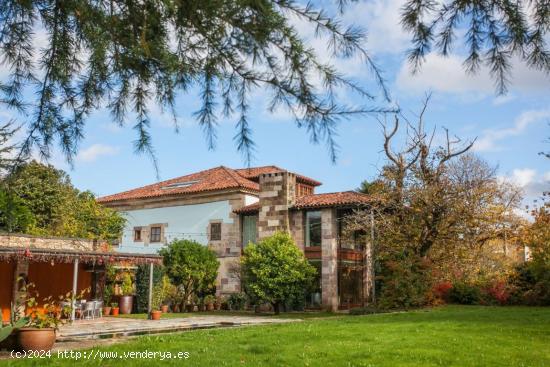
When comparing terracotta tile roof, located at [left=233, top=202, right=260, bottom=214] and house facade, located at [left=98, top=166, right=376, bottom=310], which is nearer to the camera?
house facade, located at [left=98, top=166, right=376, bottom=310]

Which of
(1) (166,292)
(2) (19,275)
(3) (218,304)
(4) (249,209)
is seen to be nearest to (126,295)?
(1) (166,292)

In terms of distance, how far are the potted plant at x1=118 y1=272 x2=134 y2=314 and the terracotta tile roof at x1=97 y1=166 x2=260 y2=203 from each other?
5639mm

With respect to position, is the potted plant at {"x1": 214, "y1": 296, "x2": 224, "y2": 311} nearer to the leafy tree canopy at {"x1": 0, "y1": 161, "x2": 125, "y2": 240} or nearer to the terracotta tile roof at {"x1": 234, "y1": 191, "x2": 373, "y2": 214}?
the terracotta tile roof at {"x1": 234, "y1": 191, "x2": 373, "y2": 214}

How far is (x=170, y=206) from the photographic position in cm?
3306

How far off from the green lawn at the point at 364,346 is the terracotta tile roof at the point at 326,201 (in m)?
11.8

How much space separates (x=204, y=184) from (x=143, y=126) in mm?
28752

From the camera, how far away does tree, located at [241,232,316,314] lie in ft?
79.1

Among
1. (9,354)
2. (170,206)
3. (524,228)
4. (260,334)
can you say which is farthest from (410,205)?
(9,354)

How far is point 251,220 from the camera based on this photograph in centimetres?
3020

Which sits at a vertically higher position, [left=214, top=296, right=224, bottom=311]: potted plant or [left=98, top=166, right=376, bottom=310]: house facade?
[left=98, top=166, right=376, bottom=310]: house facade

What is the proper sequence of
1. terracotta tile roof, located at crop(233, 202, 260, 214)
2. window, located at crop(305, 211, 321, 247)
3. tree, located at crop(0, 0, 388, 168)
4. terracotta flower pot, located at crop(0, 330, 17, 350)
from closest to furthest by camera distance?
tree, located at crop(0, 0, 388, 168), terracotta flower pot, located at crop(0, 330, 17, 350), window, located at crop(305, 211, 321, 247), terracotta tile roof, located at crop(233, 202, 260, 214)

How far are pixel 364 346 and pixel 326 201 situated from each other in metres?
16.8

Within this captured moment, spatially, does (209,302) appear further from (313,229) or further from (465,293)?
(465,293)

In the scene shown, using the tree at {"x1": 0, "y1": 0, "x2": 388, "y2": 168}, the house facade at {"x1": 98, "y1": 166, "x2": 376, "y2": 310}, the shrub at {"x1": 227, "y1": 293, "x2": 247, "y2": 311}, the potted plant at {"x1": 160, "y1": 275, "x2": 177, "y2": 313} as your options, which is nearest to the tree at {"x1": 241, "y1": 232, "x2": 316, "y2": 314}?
the house facade at {"x1": 98, "y1": 166, "x2": 376, "y2": 310}
